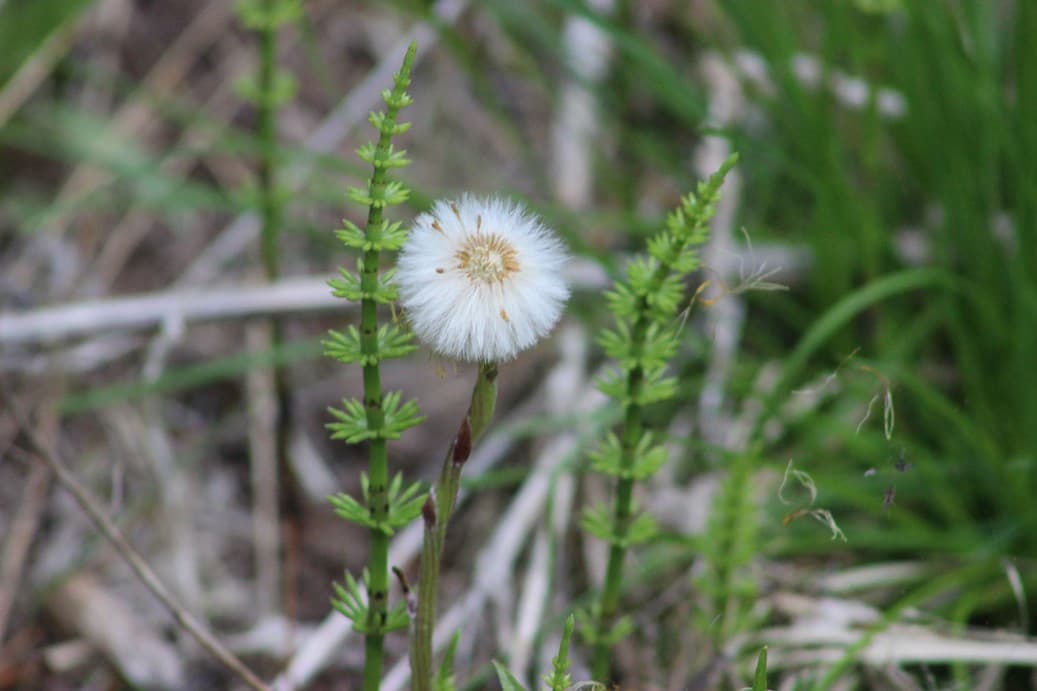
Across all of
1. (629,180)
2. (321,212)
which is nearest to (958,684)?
(629,180)

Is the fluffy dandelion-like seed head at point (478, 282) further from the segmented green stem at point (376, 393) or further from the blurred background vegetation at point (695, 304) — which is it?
the blurred background vegetation at point (695, 304)

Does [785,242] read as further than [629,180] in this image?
No

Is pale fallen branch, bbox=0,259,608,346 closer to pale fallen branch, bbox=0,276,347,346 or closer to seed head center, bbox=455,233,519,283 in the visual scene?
pale fallen branch, bbox=0,276,347,346

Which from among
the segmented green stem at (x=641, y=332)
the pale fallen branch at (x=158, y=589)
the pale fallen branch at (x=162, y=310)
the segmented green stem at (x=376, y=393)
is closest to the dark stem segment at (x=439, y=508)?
the segmented green stem at (x=376, y=393)

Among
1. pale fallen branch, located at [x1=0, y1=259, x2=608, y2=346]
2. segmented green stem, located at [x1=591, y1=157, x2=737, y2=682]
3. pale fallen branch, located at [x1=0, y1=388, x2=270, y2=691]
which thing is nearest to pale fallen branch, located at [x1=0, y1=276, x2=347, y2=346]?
pale fallen branch, located at [x1=0, y1=259, x2=608, y2=346]

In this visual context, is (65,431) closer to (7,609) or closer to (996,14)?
(7,609)

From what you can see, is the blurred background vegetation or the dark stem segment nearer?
the dark stem segment

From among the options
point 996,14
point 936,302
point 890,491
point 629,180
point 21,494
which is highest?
point 996,14
